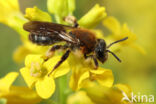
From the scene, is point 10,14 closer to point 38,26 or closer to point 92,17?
point 38,26

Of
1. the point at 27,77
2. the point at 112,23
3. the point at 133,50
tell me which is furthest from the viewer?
the point at 133,50

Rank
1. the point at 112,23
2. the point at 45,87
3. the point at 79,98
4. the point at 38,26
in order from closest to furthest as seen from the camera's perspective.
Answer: the point at 45,87
the point at 38,26
the point at 79,98
the point at 112,23

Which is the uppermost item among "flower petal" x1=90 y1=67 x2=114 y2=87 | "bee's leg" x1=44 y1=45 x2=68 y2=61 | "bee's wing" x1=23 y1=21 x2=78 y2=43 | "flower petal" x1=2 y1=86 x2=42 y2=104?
"bee's wing" x1=23 y1=21 x2=78 y2=43

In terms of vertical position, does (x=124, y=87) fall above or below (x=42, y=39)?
below

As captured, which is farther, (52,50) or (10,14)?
(10,14)

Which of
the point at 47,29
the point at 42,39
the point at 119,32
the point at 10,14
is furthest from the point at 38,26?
the point at 119,32

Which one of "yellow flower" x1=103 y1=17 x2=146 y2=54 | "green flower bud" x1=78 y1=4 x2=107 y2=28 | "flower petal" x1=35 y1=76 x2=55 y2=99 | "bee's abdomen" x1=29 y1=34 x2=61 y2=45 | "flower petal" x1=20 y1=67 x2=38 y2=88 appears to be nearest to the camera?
"flower petal" x1=35 y1=76 x2=55 y2=99

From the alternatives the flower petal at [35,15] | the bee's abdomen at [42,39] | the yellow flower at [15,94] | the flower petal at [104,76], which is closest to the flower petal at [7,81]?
the yellow flower at [15,94]

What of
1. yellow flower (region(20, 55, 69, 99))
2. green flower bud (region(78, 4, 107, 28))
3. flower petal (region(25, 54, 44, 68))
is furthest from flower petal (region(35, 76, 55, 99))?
green flower bud (region(78, 4, 107, 28))

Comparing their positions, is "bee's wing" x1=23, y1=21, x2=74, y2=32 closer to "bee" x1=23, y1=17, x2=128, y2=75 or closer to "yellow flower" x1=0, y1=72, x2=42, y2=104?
"bee" x1=23, y1=17, x2=128, y2=75
